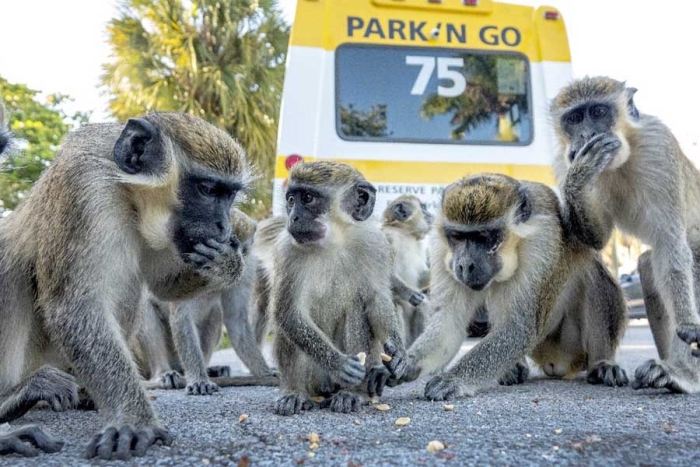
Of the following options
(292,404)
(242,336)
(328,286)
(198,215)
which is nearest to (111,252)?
(198,215)

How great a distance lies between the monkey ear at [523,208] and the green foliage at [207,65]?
14177mm

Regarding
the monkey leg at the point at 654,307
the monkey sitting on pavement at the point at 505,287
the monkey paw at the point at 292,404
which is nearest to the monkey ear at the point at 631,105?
the monkey sitting on pavement at the point at 505,287

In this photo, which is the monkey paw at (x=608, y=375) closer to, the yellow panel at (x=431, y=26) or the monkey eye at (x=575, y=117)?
the monkey eye at (x=575, y=117)

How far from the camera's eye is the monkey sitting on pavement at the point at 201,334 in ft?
16.4

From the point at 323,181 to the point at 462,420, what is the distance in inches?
56.7

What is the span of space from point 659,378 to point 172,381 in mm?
3131

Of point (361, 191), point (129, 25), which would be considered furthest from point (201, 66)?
point (361, 191)

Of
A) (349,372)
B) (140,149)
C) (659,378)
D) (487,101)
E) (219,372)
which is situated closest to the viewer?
(140,149)

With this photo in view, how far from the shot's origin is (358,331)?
3789mm

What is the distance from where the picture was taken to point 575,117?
14.9 ft

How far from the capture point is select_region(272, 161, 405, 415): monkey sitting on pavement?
12.0ft

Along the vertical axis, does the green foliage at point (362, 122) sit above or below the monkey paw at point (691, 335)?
above

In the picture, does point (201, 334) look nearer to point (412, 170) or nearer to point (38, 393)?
point (412, 170)

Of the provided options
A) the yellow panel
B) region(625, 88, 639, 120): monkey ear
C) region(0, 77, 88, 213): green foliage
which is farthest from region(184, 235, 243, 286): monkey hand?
region(0, 77, 88, 213): green foliage
